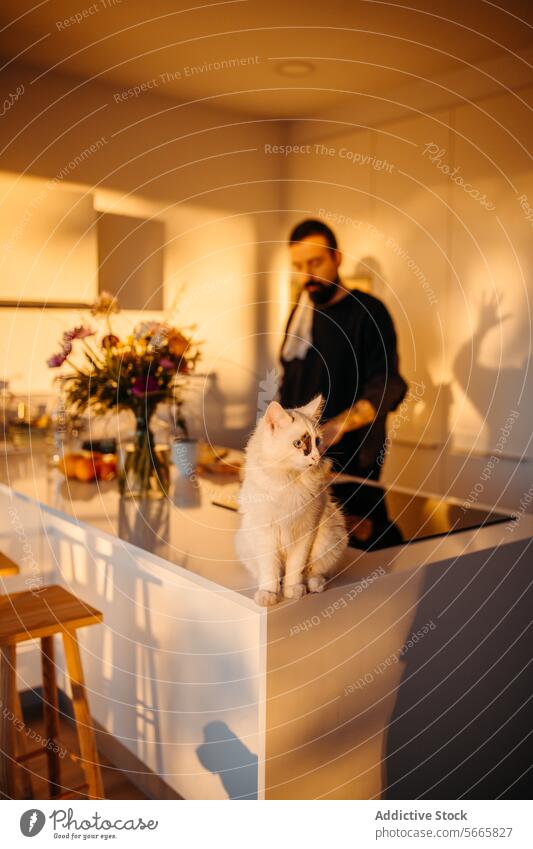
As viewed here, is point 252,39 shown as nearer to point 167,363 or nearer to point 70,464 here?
point 167,363

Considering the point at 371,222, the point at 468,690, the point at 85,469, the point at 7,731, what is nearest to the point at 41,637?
the point at 7,731

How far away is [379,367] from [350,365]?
10 cm

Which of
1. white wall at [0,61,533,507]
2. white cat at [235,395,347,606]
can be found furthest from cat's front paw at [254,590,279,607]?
white wall at [0,61,533,507]

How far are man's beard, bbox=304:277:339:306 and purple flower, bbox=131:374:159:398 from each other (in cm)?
92

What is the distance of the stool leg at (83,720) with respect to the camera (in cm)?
144

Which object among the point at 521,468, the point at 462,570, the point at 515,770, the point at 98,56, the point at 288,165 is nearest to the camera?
the point at 462,570

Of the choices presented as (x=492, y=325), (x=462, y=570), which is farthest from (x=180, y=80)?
(x=462, y=570)

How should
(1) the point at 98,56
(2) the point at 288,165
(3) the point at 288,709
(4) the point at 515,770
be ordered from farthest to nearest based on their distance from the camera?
(2) the point at 288,165, (1) the point at 98,56, (4) the point at 515,770, (3) the point at 288,709

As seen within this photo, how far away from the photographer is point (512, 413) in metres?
2.62

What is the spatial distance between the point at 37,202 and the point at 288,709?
2.27 meters

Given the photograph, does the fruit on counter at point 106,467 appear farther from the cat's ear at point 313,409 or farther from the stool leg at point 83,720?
the cat's ear at point 313,409

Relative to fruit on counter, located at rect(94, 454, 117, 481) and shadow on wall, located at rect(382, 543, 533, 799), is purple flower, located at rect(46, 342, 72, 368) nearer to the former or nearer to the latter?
fruit on counter, located at rect(94, 454, 117, 481)

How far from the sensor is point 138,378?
1.67 metres

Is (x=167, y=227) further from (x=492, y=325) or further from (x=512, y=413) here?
(x=512, y=413)
